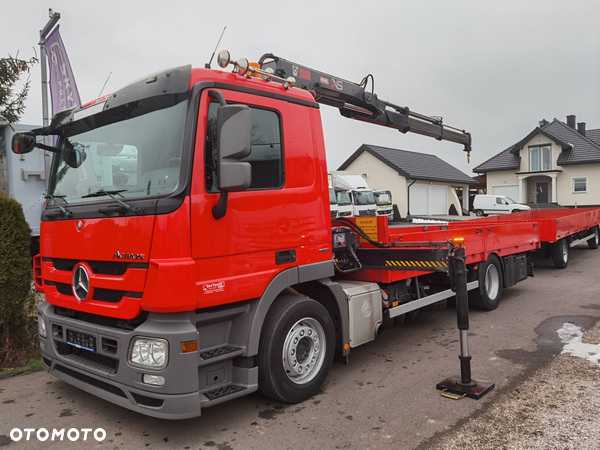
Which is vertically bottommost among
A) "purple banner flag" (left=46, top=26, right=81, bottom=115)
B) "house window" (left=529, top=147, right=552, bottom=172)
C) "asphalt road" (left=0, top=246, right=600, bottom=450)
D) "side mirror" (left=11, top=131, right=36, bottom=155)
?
"asphalt road" (left=0, top=246, right=600, bottom=450)

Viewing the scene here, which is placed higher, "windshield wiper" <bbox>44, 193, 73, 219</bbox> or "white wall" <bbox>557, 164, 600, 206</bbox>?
"white wall" <bbox>557, 164, 600, 206</bbox>

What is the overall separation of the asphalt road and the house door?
35.7m

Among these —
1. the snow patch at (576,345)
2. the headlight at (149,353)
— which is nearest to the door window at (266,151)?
the headlight at (149,353)

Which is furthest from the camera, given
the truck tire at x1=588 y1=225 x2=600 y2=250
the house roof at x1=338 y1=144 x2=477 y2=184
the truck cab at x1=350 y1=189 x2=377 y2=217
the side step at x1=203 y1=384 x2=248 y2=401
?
the house roof at x1=338 y1=144 x2=477 y2=184

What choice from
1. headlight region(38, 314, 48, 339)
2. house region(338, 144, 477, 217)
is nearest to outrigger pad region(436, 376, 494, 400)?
headlight region(38, 314, 48, 339)

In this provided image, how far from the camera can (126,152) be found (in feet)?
12.2

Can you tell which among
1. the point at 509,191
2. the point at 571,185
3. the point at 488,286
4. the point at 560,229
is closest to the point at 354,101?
the point at 488,286

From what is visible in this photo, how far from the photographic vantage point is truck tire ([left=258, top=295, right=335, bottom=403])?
388 cm

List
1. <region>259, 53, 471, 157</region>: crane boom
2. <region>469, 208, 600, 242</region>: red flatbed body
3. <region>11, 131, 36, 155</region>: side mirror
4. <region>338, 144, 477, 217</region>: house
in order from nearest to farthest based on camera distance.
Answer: <region>11, 131, 36, 155</region>: side mirror < <region>259, 53, 471, 157</region>: crane boom < <region>469, 208, 600, 242</region>: red flatbed body < <region>338, 144, 477, 217</region>: house

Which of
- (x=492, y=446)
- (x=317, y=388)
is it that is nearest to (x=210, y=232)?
(x=317, y=388)

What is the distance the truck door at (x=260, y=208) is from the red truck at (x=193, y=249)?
13 millimetres

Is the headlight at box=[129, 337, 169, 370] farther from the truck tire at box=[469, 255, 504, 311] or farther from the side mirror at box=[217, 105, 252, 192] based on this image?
the truck tire at box=[469, 255, 504, 311]

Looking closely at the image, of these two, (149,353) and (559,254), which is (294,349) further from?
(559,254)

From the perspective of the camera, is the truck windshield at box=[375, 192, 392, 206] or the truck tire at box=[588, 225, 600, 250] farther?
the truck windshield at box=[375, 192, 392, 206]
